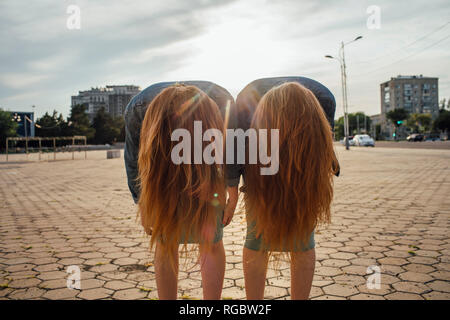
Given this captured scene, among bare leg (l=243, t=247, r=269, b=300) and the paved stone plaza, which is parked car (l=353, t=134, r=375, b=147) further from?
bare leg (l=243, t=247, r=269, b=300)

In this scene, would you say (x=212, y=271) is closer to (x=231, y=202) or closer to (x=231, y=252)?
(x=231, y=202)

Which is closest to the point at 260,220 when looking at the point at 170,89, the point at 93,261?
the point at 170,89

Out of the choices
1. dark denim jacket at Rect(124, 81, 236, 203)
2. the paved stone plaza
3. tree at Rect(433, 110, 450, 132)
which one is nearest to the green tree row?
the paved stone plaza

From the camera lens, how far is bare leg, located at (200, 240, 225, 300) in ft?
5.81

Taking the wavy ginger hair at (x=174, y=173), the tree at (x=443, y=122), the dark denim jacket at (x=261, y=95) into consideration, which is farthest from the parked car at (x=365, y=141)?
the wavy ginger hair at (x=174, y=173)

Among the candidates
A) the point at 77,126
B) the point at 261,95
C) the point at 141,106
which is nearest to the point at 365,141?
the point at 261,95

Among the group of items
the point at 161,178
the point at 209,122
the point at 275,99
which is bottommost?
the point at 161,178

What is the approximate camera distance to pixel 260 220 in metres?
1.67

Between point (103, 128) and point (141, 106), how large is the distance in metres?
73.9

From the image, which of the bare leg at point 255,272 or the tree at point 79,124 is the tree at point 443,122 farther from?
→ the bare leg at point 255,272

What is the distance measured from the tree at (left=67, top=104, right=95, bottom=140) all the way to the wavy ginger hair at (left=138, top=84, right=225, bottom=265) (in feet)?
228

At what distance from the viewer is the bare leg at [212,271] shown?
1772mm
